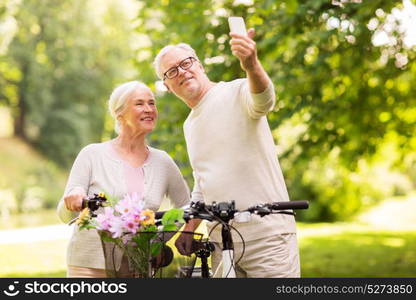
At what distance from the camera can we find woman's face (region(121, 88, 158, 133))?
12.4 ft

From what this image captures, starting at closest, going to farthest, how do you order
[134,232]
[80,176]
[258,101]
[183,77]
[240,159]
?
[134,232] < [258,101] < [240,159] < [183,77] < [80,176]

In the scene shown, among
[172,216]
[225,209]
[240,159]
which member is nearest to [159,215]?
[172,216]

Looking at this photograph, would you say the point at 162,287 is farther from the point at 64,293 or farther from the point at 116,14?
the point at 116,14

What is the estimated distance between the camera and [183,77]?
3.48 metres

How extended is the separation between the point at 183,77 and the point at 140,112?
0.42m

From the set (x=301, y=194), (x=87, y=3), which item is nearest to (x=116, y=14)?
(x=87, y=3)

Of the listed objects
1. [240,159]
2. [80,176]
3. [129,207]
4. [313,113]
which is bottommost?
[129,207]

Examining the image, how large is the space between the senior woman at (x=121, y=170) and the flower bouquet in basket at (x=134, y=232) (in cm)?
61

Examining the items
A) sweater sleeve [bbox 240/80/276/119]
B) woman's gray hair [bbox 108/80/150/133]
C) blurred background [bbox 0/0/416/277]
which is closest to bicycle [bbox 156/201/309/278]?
sweater sleeve [bbox 240/80/276/119]

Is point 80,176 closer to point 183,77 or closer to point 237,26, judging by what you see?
point 183,77

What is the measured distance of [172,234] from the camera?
9.94ft

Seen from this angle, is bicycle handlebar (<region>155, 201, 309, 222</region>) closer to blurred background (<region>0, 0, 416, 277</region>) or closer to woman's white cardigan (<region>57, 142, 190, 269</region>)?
woman's white cardigan (<region>57, 142, 190, 269</region>)

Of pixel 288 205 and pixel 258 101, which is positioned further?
pixel 258 101

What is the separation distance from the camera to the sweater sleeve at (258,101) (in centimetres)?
312
